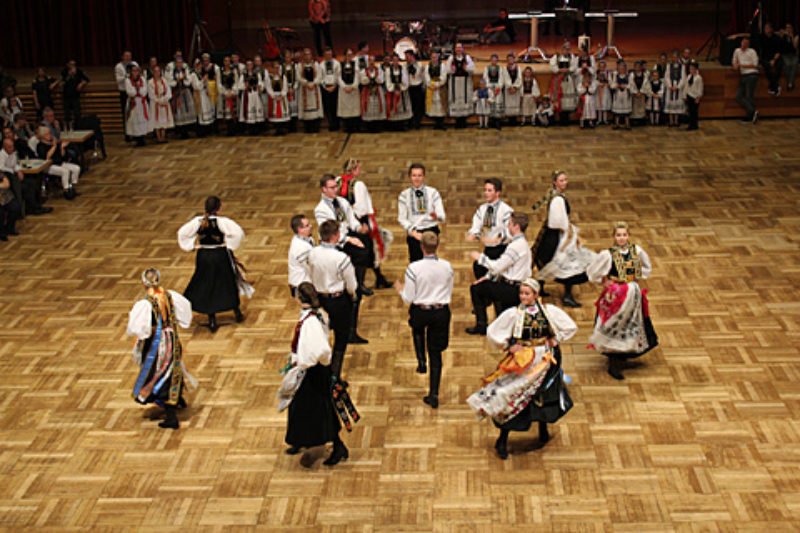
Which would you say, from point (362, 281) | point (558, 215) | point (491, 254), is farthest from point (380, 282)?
point (558, 215)

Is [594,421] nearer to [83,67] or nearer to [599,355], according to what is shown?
[599,355]

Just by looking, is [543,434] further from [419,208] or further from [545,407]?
[419,208]

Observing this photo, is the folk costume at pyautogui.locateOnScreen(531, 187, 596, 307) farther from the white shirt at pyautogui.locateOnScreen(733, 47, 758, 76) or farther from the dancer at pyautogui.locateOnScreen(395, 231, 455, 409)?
the white shirt at pyautogui.locateOnScreen(733, 47, 758, 76)

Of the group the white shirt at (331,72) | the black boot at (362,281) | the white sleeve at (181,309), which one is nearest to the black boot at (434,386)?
the black boot at (362,281)

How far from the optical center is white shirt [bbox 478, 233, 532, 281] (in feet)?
22.1

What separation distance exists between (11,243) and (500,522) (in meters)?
7.06

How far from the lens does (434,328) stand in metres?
6.27

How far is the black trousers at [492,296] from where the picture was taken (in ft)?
23.0

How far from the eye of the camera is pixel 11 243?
10023 mm

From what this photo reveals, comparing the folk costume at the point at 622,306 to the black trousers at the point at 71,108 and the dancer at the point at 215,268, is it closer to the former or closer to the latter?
the dancer at the point at 215,268

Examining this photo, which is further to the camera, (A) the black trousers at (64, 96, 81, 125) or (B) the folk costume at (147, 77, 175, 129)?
(A) the black trousers at (64, 96, 81, 125)

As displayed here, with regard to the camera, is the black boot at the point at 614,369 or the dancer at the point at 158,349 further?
the black boot at the point at 614,369

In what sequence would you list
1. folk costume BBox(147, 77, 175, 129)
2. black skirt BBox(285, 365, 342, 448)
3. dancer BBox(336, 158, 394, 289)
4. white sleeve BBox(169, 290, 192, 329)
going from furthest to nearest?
1. folk costume BBox(147, 77, 175, 129)
2. dancer BBox(336, 158, 394, 289)
3. white sleeve BBox(169, 290, 192, 329)
4. black skirt BBox(285, 365, 342, 448)

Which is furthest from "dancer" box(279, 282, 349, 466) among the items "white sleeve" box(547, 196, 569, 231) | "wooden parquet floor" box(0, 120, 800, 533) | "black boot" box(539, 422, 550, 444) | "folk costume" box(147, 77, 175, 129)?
"folk costume" box(147, 77, 175, 129)
